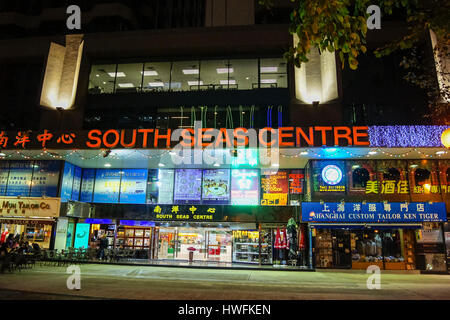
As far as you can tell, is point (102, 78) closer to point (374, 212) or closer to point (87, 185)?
point (87, 185)

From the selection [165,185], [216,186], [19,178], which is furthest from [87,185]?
[216,186]

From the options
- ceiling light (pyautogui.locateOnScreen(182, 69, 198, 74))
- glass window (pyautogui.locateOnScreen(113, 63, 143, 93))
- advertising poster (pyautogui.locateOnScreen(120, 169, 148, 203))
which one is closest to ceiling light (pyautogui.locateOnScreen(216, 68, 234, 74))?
ceiling light (pyautogui.locateOnScreen(182, 69, 198, 74))

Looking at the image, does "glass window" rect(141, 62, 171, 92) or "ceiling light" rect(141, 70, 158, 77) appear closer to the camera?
Answer: "glass window" rect(141, 62, 171, 92)

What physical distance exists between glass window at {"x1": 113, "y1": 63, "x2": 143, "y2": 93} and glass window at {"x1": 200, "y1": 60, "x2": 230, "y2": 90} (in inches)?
171

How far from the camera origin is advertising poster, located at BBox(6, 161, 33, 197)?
20125 mm

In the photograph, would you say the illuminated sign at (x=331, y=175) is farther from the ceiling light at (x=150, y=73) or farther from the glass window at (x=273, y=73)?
the ceiling light at (x=150, y=73)

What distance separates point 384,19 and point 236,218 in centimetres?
1606

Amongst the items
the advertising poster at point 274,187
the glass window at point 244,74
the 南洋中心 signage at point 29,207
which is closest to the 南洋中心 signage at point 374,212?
the advertising poster at point 274,187

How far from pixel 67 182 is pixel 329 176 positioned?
16.0 m

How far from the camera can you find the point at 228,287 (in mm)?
10914

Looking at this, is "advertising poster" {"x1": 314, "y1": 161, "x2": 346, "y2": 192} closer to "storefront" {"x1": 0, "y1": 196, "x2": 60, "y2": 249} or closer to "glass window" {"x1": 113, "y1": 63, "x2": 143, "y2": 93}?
"glass window" {"x1": 113, "y1": 63, "x2": 143, "y2": 93}

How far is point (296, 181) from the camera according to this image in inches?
800

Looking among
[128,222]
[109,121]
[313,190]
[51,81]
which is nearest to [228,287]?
[313,190]
